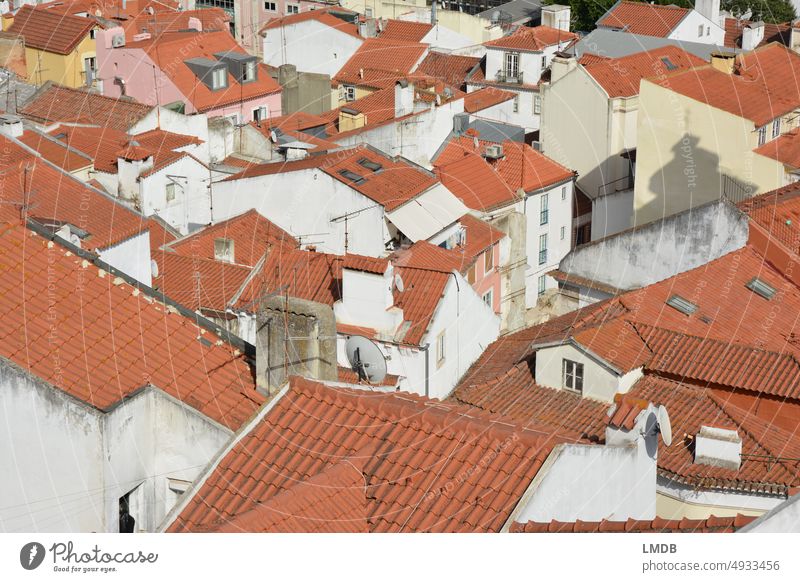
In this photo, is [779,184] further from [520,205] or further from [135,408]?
[135,408]

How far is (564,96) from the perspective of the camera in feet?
102

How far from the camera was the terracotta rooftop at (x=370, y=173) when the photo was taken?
22797mm

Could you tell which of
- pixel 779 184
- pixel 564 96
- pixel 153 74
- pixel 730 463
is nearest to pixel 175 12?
pixel 153 74

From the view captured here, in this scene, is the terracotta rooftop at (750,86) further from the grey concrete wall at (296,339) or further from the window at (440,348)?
the grey concrete wall at (296,339)

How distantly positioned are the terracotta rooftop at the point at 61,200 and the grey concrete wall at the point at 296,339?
5.13m

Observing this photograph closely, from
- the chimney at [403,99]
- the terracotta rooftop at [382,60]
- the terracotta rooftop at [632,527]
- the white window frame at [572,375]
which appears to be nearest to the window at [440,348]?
the white window frame at [572,375]

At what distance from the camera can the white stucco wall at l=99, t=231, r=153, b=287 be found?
15.6 meters

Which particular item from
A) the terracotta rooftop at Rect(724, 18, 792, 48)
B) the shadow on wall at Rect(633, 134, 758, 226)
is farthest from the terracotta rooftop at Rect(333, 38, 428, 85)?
the shadow on wall at Rect(633, 134, 758, 226)

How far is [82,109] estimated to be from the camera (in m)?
28.7

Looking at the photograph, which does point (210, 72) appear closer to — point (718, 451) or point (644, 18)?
point (644, 18)

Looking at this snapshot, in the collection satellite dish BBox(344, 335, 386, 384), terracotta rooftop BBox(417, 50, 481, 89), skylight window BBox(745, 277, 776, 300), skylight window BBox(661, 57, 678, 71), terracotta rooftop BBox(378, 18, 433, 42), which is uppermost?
satellite dish BBox(344, 335, 386, 384)

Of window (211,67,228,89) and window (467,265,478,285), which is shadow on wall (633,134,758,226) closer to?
window (467,265,478,285)
